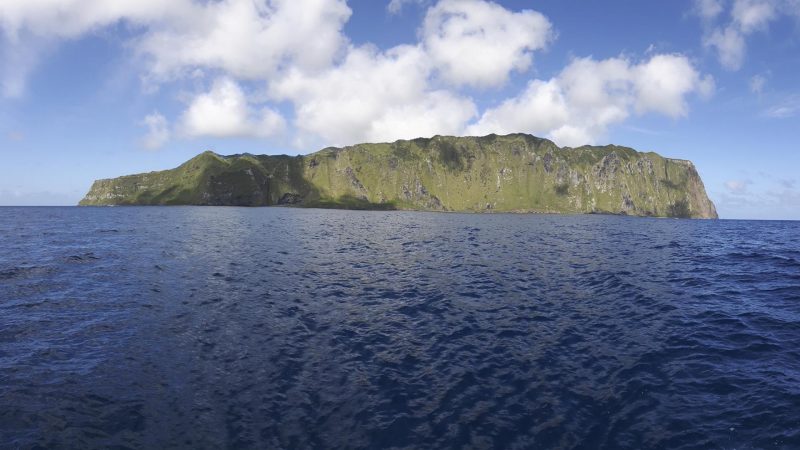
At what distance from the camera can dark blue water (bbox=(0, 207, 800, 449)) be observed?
1513 centimetres

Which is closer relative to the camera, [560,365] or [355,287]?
[560,365]

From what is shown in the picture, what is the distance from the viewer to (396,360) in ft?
72.0

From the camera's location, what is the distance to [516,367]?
2105cm

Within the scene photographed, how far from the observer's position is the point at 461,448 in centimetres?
1421

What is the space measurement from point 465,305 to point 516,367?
1170 centimetres

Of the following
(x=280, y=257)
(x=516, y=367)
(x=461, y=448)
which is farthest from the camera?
(x=280, y=257)

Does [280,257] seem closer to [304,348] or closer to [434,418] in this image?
[304,348]

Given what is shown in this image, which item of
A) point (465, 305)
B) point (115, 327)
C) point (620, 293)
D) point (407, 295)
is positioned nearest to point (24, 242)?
point (115, 327)

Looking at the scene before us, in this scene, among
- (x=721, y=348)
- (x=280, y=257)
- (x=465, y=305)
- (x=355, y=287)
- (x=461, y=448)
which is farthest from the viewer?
(x=280, y=257)

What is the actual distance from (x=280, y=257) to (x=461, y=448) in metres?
45.9

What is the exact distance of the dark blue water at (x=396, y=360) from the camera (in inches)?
596

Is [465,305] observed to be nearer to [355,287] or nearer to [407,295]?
[407,295]

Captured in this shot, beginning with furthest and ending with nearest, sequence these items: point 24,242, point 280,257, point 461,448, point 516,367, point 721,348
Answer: point 24,242 < point 280,257 < point 721,348 < point 516,367 < point 461,448

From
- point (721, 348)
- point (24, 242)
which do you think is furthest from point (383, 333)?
point (24, 242)
